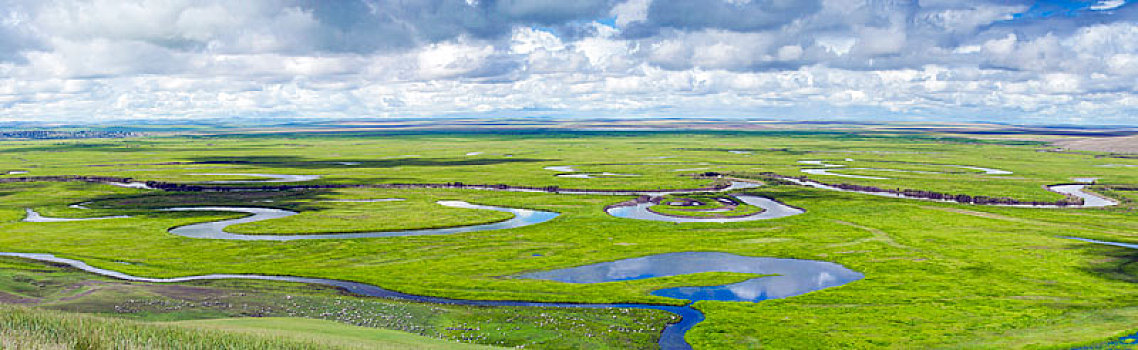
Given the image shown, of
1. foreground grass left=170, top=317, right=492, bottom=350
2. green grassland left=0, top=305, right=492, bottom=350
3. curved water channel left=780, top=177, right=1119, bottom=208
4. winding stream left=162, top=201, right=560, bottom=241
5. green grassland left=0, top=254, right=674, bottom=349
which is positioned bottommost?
curved water channel left=780, top=177, right=1119, bottom=208

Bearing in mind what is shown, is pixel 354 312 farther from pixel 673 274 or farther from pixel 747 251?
pixel 747 251

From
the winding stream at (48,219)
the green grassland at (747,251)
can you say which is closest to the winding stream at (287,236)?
the green grassland at (747,251)

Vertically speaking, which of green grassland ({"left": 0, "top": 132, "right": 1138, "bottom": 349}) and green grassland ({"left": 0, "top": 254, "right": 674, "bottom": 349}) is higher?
green grassland ({"left": 0, "top": 254, "right": 674, "bottom": 349})

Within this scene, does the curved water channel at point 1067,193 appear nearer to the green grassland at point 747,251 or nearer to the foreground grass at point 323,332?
the green grassland at point 747,251

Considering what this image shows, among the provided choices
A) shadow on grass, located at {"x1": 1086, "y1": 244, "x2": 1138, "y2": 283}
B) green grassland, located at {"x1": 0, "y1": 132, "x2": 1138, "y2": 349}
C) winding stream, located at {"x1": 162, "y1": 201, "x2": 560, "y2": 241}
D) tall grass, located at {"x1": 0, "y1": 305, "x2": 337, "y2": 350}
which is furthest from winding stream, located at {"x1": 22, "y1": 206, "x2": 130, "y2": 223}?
shadow on grass, located at {"x1": 1086, "y1": 244, "x2": 1138, "y2": 283}

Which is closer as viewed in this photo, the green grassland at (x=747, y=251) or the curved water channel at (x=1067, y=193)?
the green grassland at (x=747, y=251)

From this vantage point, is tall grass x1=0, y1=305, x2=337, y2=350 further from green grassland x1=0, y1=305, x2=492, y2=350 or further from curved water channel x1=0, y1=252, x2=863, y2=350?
curved water channel x1=0, y1=252, x2=863, y2=350
